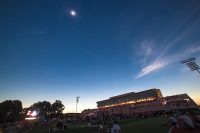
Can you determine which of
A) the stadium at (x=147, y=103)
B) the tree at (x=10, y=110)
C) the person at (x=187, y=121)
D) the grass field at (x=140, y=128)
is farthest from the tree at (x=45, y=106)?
the person at (x=187, y=121)

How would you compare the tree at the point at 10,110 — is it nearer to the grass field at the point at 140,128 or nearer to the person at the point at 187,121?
the grass field at the point at 140,128

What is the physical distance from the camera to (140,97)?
93.8 meters

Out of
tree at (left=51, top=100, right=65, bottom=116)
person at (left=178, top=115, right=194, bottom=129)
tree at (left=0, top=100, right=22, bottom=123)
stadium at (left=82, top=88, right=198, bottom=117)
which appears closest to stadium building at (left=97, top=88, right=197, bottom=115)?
stadium at (left=82, top=88, right=198, bottom=117)

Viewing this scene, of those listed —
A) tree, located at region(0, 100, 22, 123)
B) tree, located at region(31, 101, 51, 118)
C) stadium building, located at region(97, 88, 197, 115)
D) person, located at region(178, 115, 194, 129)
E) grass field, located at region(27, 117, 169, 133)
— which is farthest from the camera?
tree, located at region(31, 101, 51, 118)

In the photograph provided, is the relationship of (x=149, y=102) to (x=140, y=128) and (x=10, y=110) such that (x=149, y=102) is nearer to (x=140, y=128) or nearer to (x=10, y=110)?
(x=140, y=128)

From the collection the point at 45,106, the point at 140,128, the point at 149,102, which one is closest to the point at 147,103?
the point at 149,102

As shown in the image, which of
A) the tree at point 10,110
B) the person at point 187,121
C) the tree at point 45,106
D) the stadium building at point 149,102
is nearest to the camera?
the person at point 187,121

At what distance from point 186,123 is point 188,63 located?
132 feet

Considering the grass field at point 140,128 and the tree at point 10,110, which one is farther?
the tree at point 10,110

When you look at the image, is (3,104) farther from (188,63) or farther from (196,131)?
(196,131)

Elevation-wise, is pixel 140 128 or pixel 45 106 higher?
pixel 45 106

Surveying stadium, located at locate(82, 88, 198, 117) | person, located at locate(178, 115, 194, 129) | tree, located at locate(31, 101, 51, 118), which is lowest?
person, located at locate(178, 115, 194, 129)

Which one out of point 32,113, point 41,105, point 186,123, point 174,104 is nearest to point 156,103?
point 174,104

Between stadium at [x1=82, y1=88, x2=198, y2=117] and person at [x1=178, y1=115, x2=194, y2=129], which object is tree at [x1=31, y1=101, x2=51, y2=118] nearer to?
stadium at [x1=82, y1=88, x2=198, y2=117]
